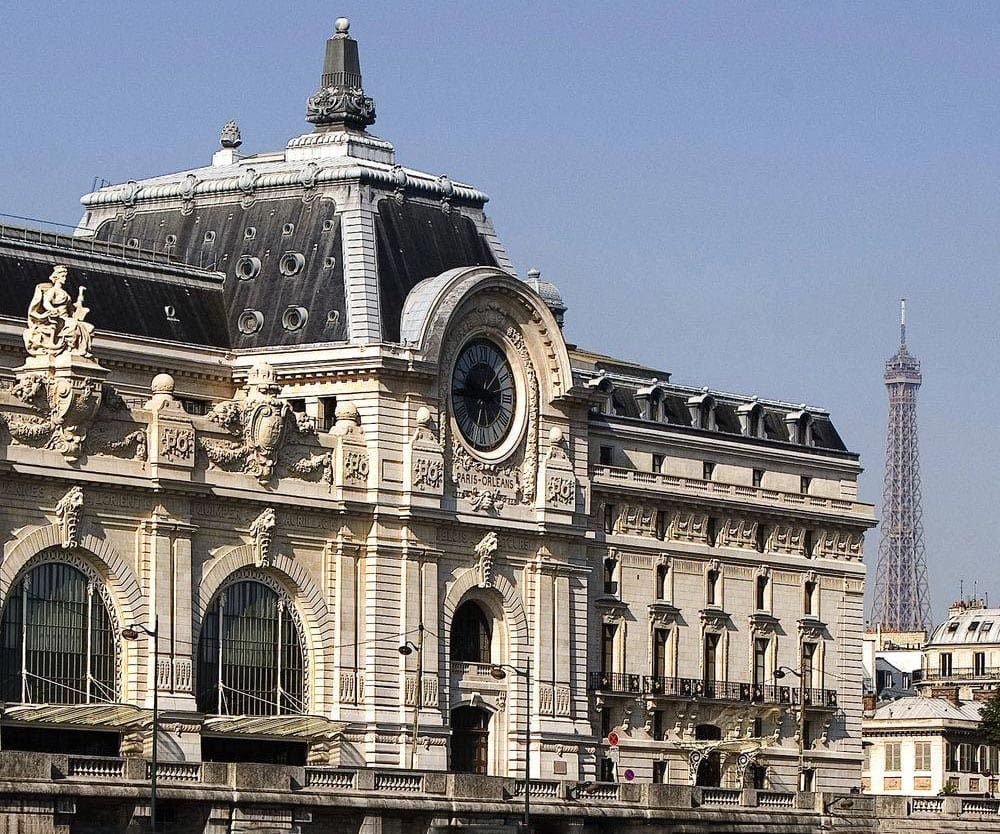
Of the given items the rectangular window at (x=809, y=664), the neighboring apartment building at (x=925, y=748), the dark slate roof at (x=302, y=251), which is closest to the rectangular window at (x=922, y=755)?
the neighboring apartment building at (x=925, y=748)

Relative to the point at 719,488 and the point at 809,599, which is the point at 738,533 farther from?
the point at 809,599

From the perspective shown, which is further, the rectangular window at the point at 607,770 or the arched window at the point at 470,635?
the rectangular window at the point at 607,770

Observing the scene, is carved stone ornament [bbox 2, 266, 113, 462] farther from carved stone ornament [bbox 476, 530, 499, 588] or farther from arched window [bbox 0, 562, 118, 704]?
carved stone ornament [bbox 476, 530, 499, 588]

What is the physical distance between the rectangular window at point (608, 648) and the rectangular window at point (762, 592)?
10716 mm

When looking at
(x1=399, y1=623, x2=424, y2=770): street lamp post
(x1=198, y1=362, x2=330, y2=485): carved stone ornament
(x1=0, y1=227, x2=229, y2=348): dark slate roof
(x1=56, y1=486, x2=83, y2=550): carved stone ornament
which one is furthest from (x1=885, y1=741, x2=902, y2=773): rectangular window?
(x1=56, y1=486, x2=83, y2=550): carved stone ornament

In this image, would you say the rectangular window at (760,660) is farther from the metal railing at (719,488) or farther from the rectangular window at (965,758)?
the rectangular window at (965,758)

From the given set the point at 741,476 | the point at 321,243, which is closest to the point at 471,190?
the point at 321,243

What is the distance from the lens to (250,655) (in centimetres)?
13862

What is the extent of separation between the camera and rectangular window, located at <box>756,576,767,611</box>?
166 m

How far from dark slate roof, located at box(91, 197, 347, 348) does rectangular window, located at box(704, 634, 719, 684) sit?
90.6 ft

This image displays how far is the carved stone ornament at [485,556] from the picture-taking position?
147 metres

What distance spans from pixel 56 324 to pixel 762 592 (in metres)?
45.5

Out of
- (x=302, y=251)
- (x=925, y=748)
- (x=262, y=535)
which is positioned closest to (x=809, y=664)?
(x=925, y=748)

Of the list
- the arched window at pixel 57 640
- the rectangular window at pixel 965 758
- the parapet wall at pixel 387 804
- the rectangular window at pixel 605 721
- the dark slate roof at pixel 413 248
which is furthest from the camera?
the rectangular window at pixel 965 758
